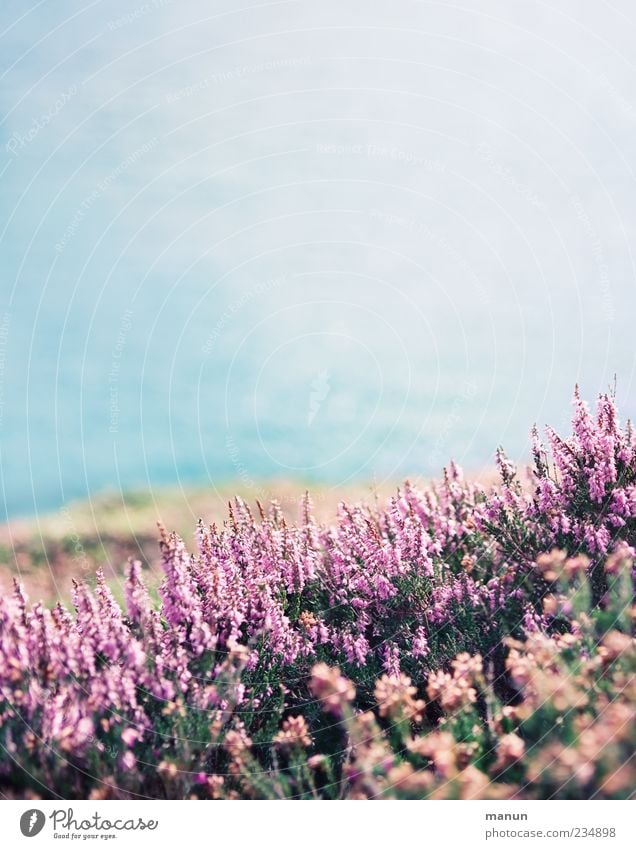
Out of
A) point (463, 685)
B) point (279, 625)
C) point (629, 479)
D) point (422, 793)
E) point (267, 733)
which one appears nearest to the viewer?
point (422, 793)

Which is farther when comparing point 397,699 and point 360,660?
point 360,660

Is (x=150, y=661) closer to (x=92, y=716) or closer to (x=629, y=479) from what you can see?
(x=92, y=716)

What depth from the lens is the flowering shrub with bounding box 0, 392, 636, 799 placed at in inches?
193

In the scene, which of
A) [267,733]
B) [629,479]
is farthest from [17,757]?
[629,479]

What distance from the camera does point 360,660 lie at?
6.18 m

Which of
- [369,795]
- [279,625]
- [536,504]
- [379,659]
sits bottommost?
[369,795]

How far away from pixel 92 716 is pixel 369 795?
2.19 meters

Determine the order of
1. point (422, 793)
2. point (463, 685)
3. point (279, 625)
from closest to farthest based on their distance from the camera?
point (422, 793) < point (463, 685) < point (279, 625)

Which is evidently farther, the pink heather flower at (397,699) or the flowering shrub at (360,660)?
the pink heather flower at (397,699)

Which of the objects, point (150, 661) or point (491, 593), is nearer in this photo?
point (150, 661)

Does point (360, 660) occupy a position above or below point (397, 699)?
below

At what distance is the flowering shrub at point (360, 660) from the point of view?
490 centimetres

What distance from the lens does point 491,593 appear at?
21.1 ft

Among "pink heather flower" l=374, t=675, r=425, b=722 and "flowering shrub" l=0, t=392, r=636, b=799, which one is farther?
"pink heather flower" l=374, t=675, r=425, b=722
